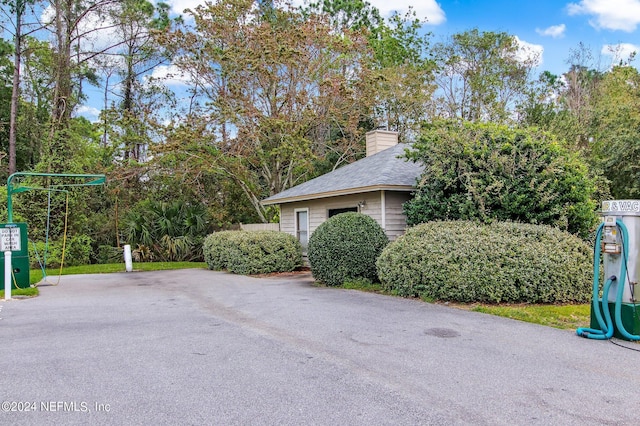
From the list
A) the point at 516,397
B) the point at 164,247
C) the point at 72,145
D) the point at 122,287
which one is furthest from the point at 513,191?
the point at 72,145

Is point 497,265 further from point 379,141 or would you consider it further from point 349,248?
point 379,141

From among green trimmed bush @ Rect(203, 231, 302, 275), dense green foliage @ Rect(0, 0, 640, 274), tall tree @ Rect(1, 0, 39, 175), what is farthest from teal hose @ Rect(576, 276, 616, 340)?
tall tree @ Rect(1, 0, 39, 175)

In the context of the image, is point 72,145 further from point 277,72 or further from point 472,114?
point 472,114

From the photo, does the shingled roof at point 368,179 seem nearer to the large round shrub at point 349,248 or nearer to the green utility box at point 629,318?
the large round shrub at point 349,248

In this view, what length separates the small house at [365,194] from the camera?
11008mm

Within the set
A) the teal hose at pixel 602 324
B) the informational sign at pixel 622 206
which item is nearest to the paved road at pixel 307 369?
the teal hose at pixel 602 324

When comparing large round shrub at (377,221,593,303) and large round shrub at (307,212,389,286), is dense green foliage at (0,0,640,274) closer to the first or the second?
large round shrub at (307,212,389,286)

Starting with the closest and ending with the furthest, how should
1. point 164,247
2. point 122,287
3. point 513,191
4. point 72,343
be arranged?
point 72,343 < point 513,191 < point 122,287 < point 164,247

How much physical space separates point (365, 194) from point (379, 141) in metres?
4.59

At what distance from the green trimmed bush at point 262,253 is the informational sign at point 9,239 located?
5597 millimetres

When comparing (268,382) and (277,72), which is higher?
(277,72)

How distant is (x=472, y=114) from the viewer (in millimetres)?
23766

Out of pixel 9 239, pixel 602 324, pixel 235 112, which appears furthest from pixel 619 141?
pixel 9 239

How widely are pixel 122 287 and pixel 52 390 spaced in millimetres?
7877
